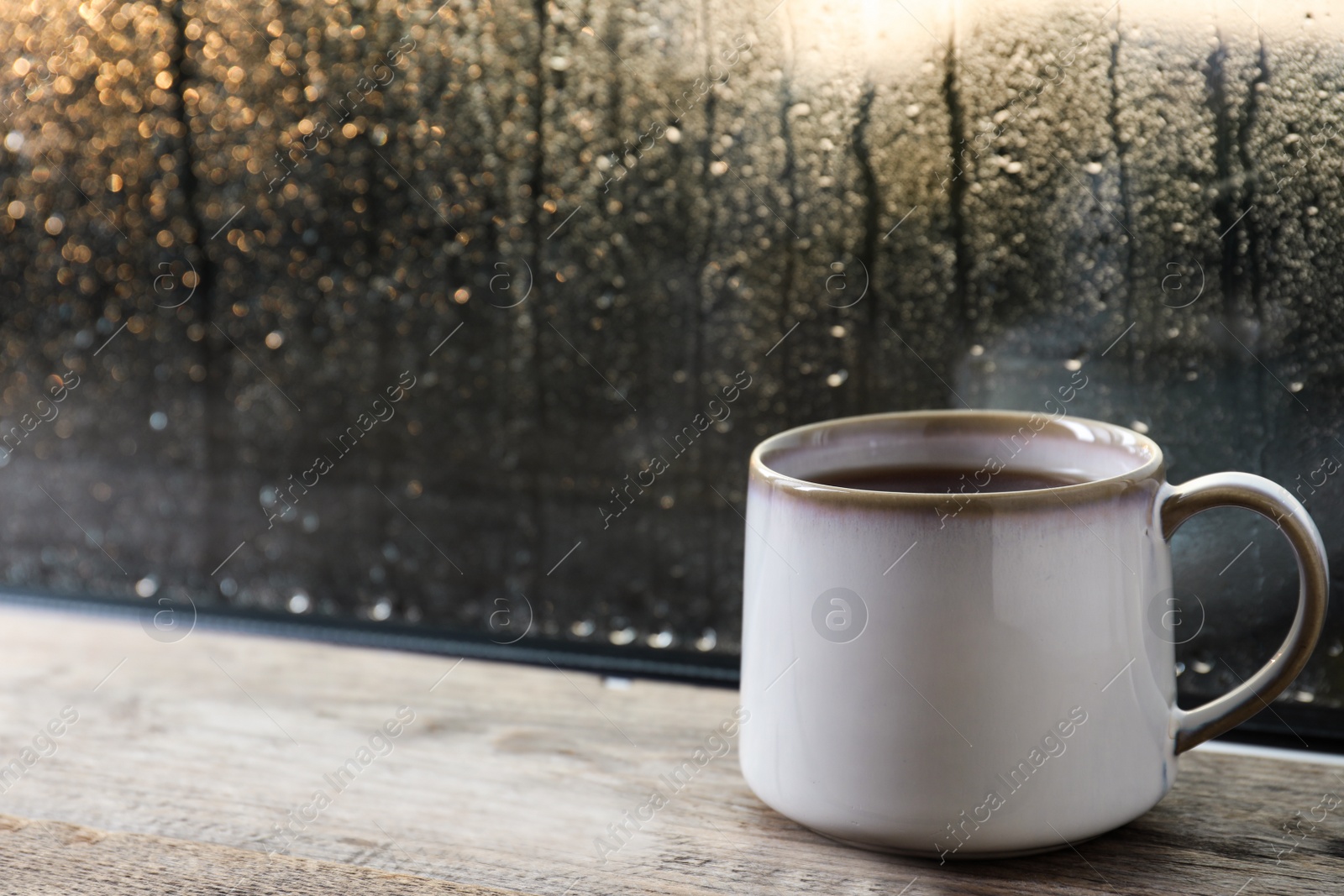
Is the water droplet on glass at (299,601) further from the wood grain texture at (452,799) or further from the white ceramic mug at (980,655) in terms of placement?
the white ceramic mug at (980,655)

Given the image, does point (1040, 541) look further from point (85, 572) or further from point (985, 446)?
point (85, 572)

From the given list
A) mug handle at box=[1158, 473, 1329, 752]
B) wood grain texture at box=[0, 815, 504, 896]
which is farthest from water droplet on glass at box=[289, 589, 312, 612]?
mug handle at box=[1158, 473, 1329, 752]

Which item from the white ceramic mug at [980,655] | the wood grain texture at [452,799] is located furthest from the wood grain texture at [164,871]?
the white ceramic mug at [980,655]

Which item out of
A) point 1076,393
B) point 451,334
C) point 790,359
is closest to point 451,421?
point 451,334

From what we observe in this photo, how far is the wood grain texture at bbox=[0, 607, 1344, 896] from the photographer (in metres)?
0.35

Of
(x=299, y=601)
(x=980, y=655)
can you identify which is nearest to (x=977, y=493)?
(x=980, y=655)

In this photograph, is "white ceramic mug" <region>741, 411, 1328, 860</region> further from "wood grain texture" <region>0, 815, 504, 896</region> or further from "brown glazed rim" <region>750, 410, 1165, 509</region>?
"wood grain texture" <region>0, 815, 504, 896</region>

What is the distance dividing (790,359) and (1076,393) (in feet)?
0.36

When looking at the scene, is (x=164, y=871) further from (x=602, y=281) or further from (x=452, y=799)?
(x=602, y=281)

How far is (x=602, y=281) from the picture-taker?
494 mm

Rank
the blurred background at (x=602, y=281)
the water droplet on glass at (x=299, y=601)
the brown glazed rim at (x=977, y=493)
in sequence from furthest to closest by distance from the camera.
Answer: the water droplet on glass at (x=299, y=601) < the blurred background at (x=602, y=281) < the brown glazed rim at (x=977, y=493)

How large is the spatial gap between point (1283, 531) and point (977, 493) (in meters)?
0.09

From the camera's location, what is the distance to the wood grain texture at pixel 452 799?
347 millimetres

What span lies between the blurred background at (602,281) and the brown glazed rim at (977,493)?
0.07m
